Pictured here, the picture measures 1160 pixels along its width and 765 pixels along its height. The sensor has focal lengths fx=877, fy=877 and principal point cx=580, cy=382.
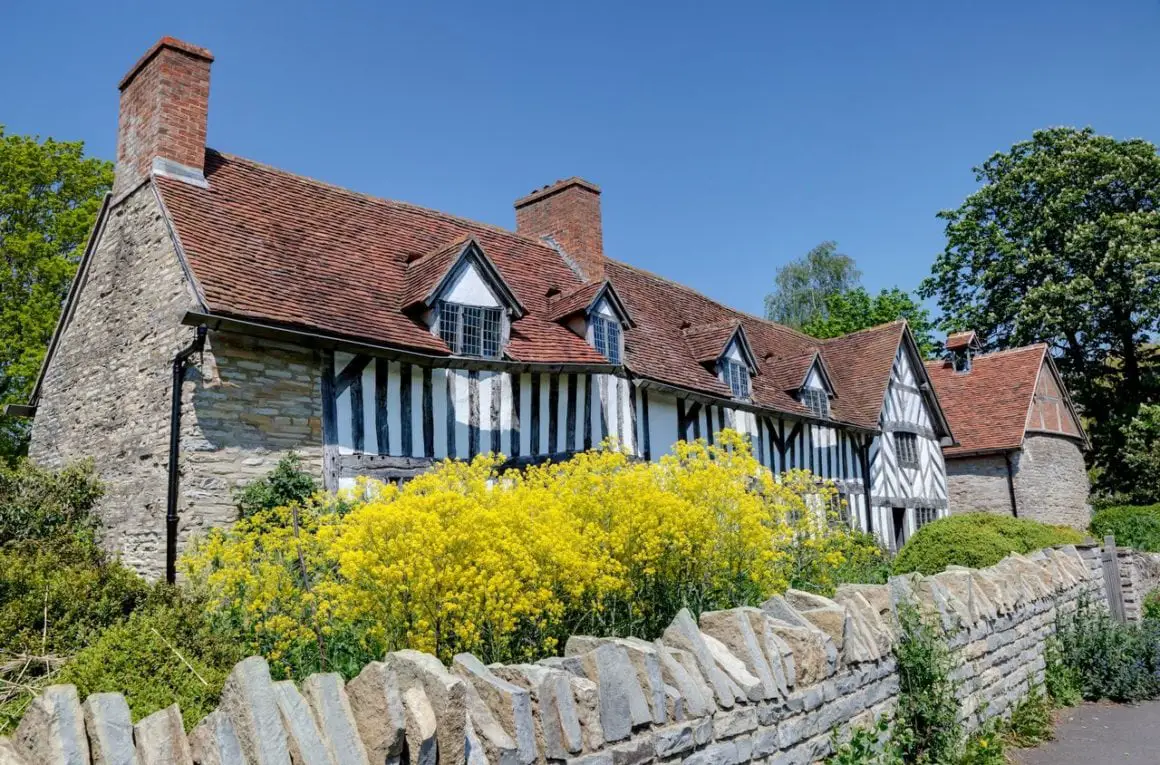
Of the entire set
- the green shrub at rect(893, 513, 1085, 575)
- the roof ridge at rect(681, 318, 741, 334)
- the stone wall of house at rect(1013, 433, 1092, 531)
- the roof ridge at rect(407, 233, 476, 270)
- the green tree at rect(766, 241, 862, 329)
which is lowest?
the green shrub at rect(893, 513, 1085, 575)

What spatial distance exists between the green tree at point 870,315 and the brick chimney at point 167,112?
26.8 metres

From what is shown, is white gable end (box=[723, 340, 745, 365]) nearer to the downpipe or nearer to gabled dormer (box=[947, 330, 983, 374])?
the downpipe

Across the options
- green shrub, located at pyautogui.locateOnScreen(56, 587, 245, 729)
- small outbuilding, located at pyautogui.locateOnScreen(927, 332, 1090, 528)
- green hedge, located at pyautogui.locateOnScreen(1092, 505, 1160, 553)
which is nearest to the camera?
green shrub, located at pyautogui.locateOnScreen(56, 587, 245, 729)

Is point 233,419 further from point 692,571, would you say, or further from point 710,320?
point 710,320

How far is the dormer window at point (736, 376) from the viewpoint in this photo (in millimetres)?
16984

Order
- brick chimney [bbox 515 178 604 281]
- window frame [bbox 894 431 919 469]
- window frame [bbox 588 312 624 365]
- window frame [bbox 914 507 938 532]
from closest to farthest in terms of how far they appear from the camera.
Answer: window frame [bbox 588 312 624 365] < brick chimney [bbox 515 178 604 281] < window frame [bbox 894 431 919 469] < window frame [bbox 914 507 938 532]

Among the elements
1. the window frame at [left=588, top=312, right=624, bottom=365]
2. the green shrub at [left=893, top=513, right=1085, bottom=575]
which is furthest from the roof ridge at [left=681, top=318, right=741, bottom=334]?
the green shrub at [left=893, top=513, right=1085, bottom=575]

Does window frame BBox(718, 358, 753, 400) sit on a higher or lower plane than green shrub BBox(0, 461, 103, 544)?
higher

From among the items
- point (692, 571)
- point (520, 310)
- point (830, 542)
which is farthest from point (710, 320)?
point (692, 571)

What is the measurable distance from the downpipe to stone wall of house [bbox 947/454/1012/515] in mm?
21553

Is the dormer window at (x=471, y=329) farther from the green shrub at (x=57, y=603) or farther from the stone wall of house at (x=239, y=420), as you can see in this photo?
the green shrub at (x=57, y=603)

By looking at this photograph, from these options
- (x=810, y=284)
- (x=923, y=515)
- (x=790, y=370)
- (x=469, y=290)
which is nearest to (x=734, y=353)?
(x=790, y=370)

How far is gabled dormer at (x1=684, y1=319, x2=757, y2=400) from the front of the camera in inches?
664

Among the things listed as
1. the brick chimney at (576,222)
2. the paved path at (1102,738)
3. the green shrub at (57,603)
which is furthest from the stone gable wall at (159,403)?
the paved path at (1102,738)
